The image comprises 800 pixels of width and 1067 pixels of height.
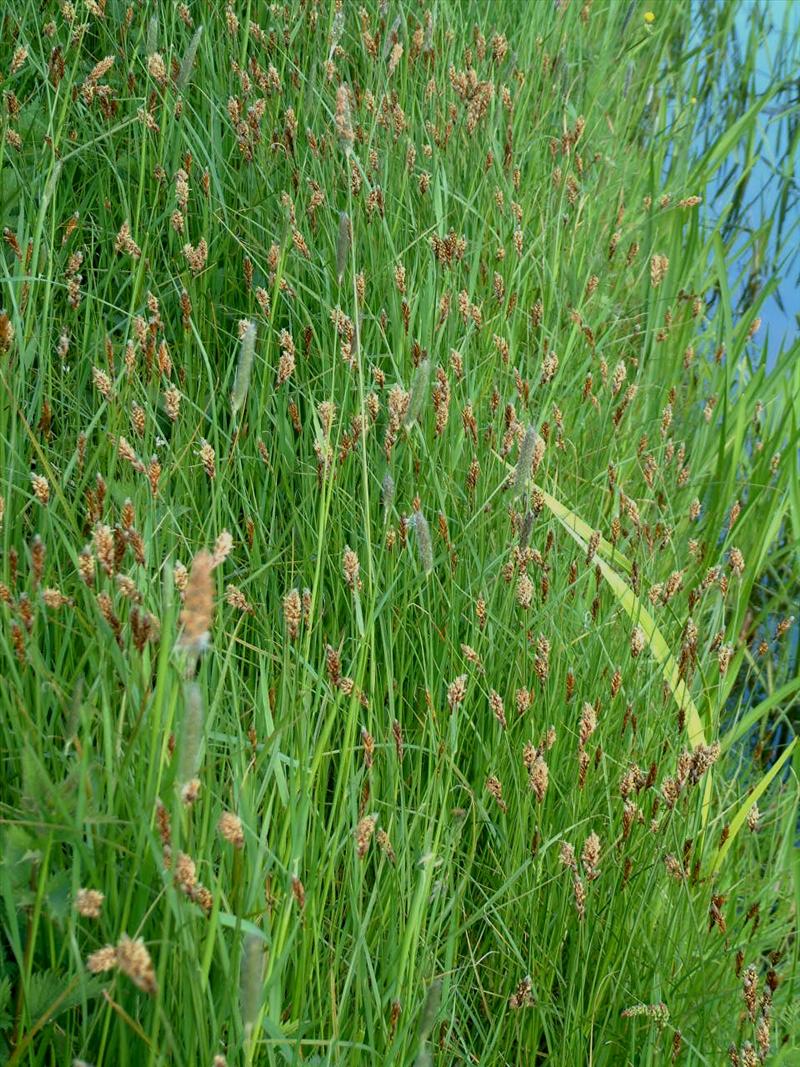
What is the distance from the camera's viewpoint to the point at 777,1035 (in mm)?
1834

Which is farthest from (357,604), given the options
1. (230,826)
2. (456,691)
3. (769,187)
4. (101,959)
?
(769,187)

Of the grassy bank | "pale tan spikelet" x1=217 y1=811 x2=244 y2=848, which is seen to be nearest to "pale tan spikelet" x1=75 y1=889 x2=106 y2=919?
the grassy bank

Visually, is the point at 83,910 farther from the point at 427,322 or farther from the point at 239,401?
the point at 427,322

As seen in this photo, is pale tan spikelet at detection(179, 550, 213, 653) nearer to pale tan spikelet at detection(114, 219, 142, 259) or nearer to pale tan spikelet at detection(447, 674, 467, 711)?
pale tan spikelet at detection(447, 674, 467, 711)

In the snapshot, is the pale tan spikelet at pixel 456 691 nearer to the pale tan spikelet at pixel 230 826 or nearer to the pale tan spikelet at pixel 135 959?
the pale tan spikelet at pixel 230 826

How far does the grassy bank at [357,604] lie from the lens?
130cm

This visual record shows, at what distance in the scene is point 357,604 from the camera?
5.29 feet

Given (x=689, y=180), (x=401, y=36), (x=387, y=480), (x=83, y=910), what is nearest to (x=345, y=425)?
(x=387, y=480)

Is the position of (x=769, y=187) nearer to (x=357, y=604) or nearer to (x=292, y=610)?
(x=357, y=604)

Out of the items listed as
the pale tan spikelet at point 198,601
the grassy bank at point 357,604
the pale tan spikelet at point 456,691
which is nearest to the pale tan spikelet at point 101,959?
the grassy bank at point 357,604

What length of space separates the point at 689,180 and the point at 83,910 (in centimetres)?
366

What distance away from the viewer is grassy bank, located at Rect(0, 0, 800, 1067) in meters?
1.30

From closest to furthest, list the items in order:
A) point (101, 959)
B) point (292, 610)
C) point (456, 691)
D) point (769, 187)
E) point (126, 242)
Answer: point (101, 959)
point (292, 610)
point (456, 691)
point (126, 242)
point (769, 187)

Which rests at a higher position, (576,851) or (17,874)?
(17,874)
